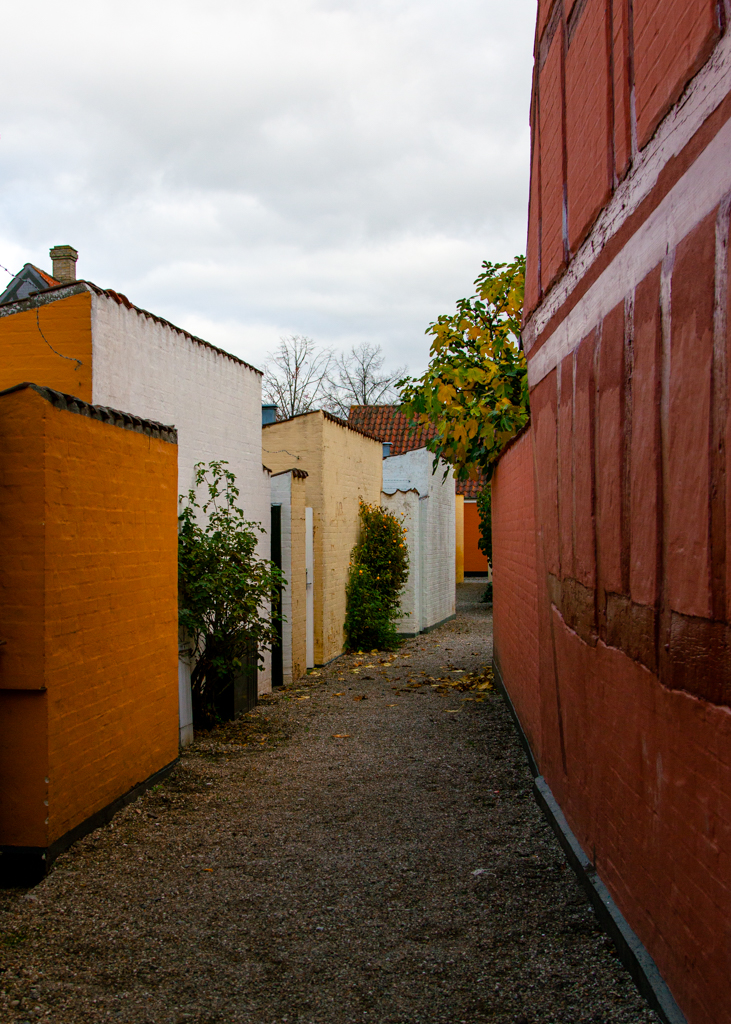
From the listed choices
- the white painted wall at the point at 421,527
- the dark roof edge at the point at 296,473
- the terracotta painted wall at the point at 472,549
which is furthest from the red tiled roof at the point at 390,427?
the dark roof edge at the point at 296,473

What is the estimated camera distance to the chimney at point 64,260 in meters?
11.8

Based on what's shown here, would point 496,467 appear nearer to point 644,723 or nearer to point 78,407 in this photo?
point 78,407

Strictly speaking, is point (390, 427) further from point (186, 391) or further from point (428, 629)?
point (186, 391)

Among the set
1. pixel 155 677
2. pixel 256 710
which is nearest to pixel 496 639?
pixel 256 710

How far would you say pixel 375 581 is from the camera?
13.3 meters

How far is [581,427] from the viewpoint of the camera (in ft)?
12.3

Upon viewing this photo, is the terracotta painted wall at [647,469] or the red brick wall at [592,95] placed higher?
the red brick wall at [592,95]

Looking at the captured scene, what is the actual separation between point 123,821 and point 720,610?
366 cm

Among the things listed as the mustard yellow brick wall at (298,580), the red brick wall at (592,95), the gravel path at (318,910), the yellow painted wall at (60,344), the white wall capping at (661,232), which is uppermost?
the red brick wall at (592,95)

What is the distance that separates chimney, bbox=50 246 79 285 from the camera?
11.8 metres

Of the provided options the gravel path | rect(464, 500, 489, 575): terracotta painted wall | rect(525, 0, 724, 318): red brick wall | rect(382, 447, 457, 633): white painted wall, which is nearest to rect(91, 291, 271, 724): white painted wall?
the gravel path

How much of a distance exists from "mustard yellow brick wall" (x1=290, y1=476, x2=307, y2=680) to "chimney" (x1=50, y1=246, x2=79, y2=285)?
16.0 ft

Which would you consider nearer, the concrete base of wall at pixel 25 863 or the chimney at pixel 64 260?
the concrete base of wall at pixel 25 863

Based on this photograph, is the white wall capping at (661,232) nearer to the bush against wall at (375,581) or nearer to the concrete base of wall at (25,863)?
the concrete base of wall at (25,863)
